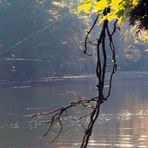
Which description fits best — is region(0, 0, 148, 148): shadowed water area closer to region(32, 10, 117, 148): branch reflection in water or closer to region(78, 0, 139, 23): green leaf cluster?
region(32, 10, 117, 148): branch reflection in water

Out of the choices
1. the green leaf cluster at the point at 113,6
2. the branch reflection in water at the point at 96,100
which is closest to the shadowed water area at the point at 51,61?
the branch reflection in water at the point at 96,100

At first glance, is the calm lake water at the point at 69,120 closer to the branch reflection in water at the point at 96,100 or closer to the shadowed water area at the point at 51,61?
the shadowed water area at the point at 51,61

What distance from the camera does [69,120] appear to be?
4222cm

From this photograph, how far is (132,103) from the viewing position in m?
52.8

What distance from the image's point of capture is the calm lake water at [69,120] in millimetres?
33469

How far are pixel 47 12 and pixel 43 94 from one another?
21.0 m

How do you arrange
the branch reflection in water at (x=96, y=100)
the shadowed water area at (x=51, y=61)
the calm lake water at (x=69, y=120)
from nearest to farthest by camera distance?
1. the branch reflection in water at (x=96, y=100)
2. the calm lake water at (x=69, y=120)
3. the shadowed water area at (x=51, y=61)

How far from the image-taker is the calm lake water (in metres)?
33.5

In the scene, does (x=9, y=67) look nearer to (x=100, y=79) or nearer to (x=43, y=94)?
(x=43, y=94)

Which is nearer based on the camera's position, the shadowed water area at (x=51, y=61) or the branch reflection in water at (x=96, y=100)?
the branch reflection in water at (x=96, y=100)

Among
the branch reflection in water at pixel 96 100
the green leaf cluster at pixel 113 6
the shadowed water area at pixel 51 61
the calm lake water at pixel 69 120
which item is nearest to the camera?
the green leaf cluster at pixel 113 6

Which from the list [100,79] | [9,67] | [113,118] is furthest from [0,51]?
[100,79]

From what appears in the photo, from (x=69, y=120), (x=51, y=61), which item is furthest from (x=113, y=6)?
(x=51, y=61)

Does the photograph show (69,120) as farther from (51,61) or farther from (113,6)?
(113,6)
